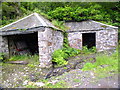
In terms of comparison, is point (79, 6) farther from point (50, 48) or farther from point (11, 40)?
point (11, 40)

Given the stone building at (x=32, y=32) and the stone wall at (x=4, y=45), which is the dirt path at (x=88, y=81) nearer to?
the stone building at (x=32, y=32)

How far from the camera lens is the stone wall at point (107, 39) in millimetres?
8391

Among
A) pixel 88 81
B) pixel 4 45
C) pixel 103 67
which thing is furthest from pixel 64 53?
pixel 4 45

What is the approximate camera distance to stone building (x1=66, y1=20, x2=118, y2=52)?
27.6 ft

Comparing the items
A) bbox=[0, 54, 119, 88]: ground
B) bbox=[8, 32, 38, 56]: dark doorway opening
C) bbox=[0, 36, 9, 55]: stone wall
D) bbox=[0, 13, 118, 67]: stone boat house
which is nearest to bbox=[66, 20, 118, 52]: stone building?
bbox=[0, 13, 118, 67]: stone boat house

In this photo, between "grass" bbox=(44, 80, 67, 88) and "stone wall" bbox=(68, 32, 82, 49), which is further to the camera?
"stone wall" bbox=(68, 32, 82, 49)

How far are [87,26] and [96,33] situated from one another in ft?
3.40

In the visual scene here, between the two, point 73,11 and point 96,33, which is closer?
point 96,33

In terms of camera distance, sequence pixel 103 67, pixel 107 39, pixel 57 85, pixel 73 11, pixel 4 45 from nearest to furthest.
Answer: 1. pixel 57 85
2. pixel 103 67
3. pixel 4 45
4. pixel 107 39
5. pixel 73 11

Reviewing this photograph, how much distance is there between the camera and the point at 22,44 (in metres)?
9.04

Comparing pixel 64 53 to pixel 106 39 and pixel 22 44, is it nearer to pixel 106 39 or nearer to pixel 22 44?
pixel 106 39

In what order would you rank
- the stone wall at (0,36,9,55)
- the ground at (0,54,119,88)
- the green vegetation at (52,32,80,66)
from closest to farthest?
the ground at (0,54,119,88) → the green vegetation at (52,32,80,66) → the stone wall at (0,36,9,55)

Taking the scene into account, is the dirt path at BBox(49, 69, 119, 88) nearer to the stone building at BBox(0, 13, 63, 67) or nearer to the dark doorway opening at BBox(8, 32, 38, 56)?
the stone building at BBox(0, 13, 63, 67)

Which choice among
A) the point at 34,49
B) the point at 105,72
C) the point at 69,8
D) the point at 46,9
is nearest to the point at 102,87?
the point at 105,72
